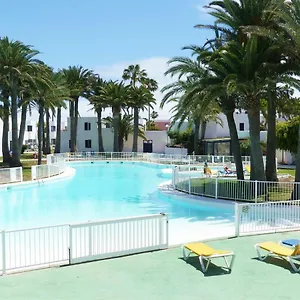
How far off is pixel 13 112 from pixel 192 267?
26.7 meters

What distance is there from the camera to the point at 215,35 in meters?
19.6

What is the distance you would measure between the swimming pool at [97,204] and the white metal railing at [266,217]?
224 cm

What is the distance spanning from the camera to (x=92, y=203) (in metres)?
→ 18.9

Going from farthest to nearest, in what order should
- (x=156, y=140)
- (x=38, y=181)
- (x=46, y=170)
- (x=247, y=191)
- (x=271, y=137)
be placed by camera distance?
(x=156, y=140), (x=46, y=170), (x=38, y=181), (x=271, y=137), (x=247, y=191)

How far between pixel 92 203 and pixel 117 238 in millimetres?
10609

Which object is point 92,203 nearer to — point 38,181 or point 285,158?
point 38,181

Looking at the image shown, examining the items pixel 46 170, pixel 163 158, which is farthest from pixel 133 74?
pixel 46 170

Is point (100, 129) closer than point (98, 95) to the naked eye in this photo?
No

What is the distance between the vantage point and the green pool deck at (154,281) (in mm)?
6430

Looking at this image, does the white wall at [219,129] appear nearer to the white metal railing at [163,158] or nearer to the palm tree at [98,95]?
the white metal railing at [163,158]

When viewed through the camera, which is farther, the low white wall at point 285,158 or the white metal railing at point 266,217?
the low white wall at point 285,158

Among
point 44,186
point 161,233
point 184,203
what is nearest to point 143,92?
point 44,186

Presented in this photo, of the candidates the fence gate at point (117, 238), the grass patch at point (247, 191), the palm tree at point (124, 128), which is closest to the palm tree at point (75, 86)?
the palm tree at point (124, 128)

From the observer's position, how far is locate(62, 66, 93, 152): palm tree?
49.9 m
